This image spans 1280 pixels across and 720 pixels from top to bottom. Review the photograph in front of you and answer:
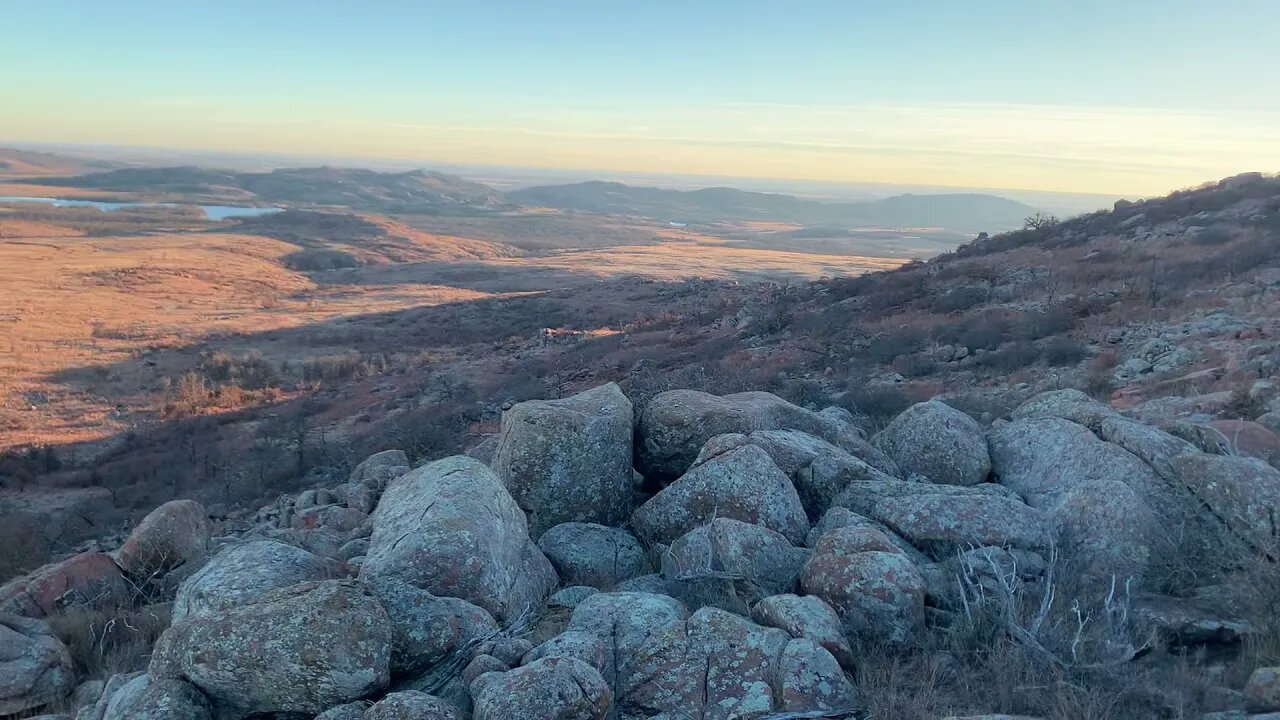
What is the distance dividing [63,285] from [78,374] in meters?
23.0

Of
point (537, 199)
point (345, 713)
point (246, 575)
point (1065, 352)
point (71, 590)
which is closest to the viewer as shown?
point (345, 713)

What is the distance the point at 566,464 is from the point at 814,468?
78.1 inches

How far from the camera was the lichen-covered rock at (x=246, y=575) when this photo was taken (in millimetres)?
4238

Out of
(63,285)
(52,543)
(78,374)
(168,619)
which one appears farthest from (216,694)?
(63,285)

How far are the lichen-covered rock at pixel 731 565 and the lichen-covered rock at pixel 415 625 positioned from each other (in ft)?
4.72

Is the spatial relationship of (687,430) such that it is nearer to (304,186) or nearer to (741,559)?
(741,559)

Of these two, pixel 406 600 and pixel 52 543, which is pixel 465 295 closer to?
pixel 52 543

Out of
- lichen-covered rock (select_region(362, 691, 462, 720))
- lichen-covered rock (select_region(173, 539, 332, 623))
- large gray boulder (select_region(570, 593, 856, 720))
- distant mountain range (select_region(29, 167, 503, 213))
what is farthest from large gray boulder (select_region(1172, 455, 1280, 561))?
distant mountain range (select_region(29, 167, 503, 213))

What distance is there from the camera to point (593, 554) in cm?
578

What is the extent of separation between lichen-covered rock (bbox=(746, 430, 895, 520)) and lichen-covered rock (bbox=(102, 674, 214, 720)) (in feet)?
13.0

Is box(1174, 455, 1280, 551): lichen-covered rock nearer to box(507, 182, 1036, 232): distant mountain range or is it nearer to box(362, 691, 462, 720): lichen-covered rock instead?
box(362, 691, 462, 720): lichen-covered rock

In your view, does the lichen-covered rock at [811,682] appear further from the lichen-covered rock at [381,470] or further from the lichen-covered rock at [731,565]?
the lichen-covered rock at [381,470]

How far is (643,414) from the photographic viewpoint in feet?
23.0

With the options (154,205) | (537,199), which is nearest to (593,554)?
(154,205)
